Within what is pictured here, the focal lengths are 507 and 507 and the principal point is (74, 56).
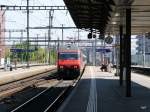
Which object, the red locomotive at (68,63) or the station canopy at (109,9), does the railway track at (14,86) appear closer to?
the red locomotive at (68,63)

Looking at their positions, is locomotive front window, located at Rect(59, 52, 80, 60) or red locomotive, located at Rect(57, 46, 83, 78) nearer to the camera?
red locomotive, located at Rect(57, 46, 83, 78)

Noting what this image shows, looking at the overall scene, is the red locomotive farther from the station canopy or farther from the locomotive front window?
the station canopy

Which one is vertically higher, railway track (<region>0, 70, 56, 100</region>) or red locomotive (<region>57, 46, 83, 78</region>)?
red locomotive (<region>57, 46, 83, 78</region>)

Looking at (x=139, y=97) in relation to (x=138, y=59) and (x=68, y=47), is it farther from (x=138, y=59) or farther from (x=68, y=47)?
(x=138, y=59)

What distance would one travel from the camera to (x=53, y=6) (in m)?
50.4

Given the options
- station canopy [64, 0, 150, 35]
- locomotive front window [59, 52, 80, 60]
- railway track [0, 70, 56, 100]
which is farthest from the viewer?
locomotive front window [59, 52, 80, 60]

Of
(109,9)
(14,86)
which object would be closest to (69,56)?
(14,86)

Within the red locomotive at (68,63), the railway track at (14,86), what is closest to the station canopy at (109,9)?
the railway track at (14,86)

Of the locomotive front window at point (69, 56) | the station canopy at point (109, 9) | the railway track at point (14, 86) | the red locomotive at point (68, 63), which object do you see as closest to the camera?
the station canopy at point (109, 9)

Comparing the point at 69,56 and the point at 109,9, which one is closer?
the point at 109,9

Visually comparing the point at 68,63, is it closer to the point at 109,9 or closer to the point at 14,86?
the point at 14,86

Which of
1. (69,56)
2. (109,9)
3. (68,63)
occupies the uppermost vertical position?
(109,9)

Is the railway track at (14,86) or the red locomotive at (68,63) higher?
the red locomotive at (68,63)

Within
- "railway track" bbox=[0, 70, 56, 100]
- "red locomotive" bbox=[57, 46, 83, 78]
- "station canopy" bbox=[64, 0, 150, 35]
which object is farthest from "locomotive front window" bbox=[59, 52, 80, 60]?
"station canopy" bbox=[64, 0, 150, 35]
